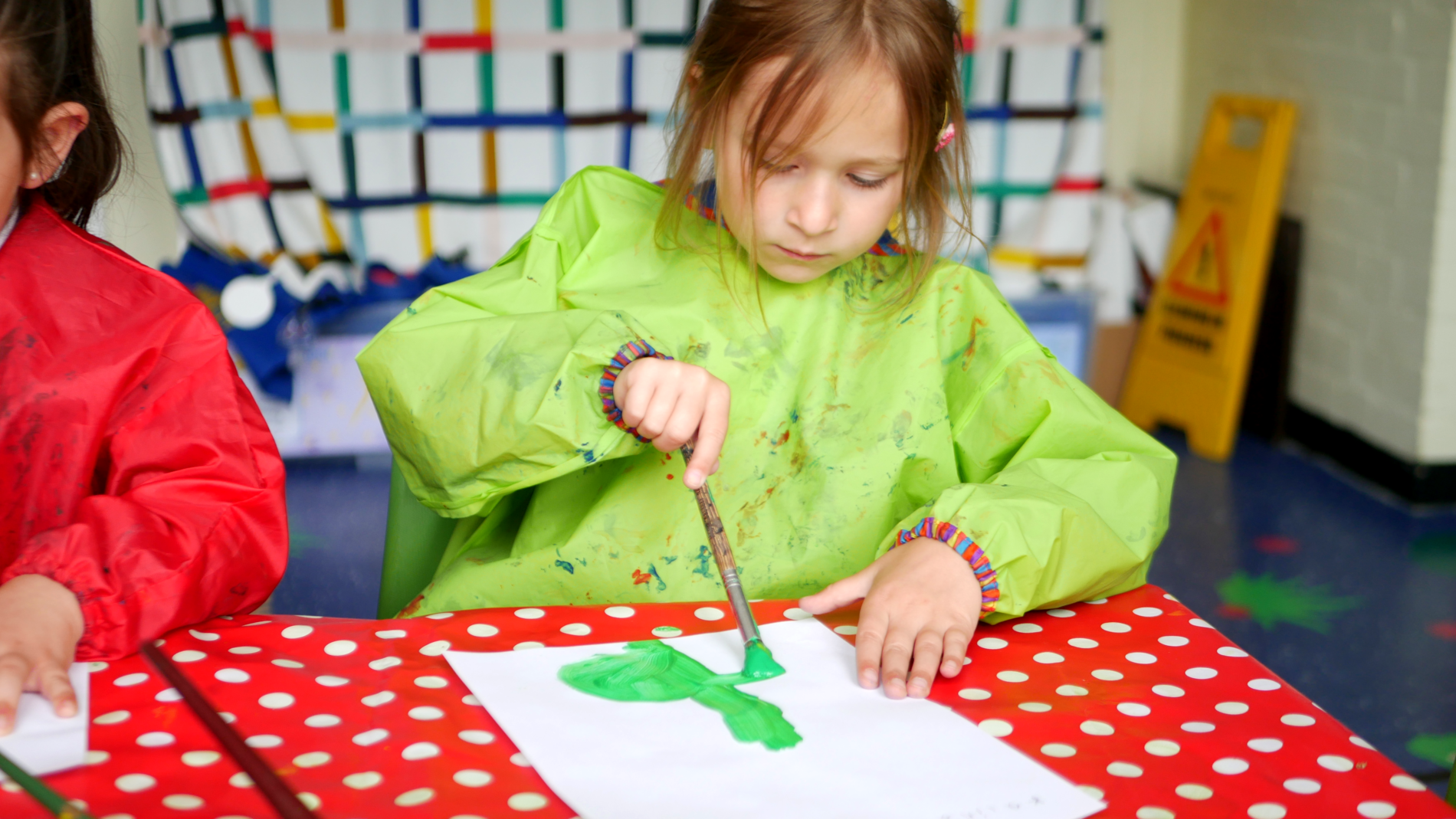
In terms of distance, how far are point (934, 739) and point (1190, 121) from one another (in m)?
2.81

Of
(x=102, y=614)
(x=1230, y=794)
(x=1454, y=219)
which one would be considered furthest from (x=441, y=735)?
(x=1454, y=219)

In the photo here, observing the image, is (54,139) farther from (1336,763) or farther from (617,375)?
(1336,763)

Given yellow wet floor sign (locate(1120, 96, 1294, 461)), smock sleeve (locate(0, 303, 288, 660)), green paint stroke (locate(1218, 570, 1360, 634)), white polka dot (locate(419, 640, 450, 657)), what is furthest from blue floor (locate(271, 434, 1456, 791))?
white polka dot (locate(419, 640, 450, 657))

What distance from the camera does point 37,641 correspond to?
0.62 m

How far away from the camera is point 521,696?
2.11 ft

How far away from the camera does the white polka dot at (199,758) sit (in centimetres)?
56

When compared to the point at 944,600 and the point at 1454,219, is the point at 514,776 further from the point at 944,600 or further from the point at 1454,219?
the point at 1454,219

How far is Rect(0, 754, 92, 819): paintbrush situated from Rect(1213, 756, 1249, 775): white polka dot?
0.50 metres

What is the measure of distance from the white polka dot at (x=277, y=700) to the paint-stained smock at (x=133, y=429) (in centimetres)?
11

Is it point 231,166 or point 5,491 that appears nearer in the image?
point 5,491

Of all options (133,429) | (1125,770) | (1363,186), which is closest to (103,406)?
(133,429)

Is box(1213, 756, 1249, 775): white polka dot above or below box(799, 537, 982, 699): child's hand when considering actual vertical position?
below

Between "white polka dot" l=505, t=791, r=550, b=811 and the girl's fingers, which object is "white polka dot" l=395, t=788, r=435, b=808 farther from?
the girl's fingers

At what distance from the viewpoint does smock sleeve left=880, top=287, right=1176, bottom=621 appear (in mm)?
763
